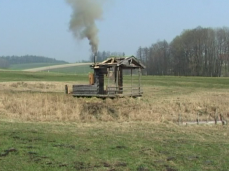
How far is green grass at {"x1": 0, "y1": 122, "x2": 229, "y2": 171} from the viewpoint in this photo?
23.8 feet

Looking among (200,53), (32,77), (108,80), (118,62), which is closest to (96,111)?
(118,62)

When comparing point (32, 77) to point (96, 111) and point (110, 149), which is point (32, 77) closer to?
point (96, 111)

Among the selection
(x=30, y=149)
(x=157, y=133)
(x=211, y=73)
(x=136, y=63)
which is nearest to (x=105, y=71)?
(x=136, y=63)

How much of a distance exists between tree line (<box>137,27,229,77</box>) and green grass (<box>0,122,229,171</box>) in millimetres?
82840

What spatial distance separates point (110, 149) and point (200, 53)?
89.8 meters

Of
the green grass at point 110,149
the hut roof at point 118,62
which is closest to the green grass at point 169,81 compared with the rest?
the hut roof at point 118,62

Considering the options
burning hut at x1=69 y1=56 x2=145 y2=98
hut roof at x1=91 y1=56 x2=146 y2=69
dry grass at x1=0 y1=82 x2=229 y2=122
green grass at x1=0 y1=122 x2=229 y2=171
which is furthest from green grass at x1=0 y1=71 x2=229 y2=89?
green grass at x1=0 y1=122 x2=229 y2=171

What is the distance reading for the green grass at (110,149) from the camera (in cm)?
726

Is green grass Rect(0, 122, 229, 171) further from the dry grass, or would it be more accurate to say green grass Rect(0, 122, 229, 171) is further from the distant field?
the distant field

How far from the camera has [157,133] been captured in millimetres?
11539

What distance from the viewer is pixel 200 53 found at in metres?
94.3

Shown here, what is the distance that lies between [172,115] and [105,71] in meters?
11.0

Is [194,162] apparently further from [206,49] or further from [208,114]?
[206,49]

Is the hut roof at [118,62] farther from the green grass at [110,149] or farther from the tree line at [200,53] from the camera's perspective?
the tree line at [200,53]
